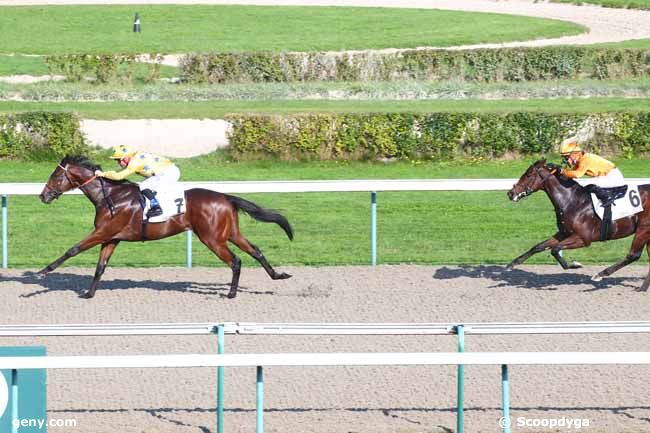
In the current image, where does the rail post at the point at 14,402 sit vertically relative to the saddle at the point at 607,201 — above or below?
below

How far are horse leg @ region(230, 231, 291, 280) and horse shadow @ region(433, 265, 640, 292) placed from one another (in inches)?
55.0

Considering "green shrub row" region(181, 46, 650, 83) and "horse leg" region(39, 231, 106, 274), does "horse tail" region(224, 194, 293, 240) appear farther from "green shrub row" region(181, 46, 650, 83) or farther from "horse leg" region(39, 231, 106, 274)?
"green shrub row" region(181, 46, 650, 83)

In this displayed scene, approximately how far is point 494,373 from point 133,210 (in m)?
3.46

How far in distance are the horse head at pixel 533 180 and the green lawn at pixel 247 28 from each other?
796 inches

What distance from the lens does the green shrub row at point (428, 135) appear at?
1725 cm

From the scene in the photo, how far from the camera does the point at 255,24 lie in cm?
3591

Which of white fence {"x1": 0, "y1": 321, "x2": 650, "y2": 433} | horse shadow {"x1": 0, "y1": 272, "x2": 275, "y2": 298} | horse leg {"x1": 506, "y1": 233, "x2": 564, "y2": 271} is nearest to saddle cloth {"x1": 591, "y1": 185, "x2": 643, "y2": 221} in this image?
horse leg {"x1": 506, "y1": 233, "x2": 564, "y2": 271}

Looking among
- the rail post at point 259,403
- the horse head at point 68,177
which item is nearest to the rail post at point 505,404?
the rail post at point 259,403

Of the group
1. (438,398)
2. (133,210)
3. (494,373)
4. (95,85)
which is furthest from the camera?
(95,85)

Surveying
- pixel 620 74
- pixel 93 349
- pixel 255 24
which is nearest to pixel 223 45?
pixel 255 24

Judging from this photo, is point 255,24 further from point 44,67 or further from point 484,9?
point 44,67

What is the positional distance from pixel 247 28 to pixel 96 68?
9.98m

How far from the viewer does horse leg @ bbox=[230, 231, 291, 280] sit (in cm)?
1060

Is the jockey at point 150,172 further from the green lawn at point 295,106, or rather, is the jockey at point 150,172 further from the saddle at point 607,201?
the green lawn at point 295,106
